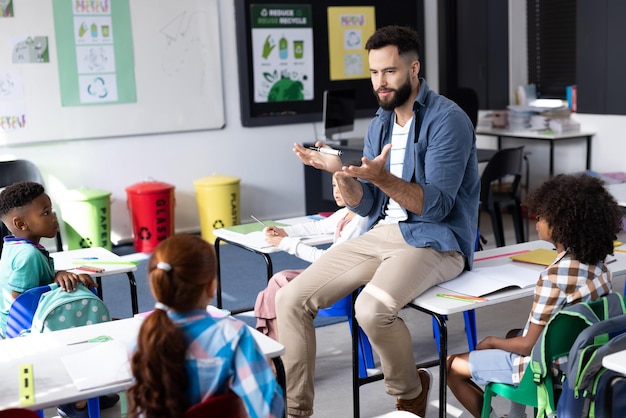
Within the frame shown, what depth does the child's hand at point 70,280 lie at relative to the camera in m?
2.85

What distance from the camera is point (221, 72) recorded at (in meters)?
6.80

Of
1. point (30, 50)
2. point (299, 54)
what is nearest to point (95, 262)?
point (30, 50)

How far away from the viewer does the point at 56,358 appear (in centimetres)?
207

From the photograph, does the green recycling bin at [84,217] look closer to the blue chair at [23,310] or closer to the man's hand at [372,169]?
the blue chair at [23,310]


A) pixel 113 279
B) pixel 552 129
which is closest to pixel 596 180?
pixel 113 279

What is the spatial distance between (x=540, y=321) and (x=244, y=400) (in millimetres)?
1024

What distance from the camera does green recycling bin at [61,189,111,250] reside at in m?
6.04

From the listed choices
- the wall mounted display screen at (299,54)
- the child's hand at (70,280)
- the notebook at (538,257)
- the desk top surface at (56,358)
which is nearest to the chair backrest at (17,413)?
the desk top surface at (56,358)

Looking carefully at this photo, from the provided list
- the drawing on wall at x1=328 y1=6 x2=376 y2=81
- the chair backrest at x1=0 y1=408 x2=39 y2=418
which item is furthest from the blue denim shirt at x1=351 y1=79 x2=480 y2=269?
the drawing on wall at x1=328 y1=6 x2=376 y2=81

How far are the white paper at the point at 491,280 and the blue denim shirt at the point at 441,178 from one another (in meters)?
0.11

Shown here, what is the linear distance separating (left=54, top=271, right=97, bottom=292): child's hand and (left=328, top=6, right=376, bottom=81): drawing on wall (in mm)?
4643

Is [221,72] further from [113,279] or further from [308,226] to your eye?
[308,226]

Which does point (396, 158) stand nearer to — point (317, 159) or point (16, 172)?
point (317, 159)

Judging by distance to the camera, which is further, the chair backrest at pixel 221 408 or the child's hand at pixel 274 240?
the child's hand at pixel 274 240
